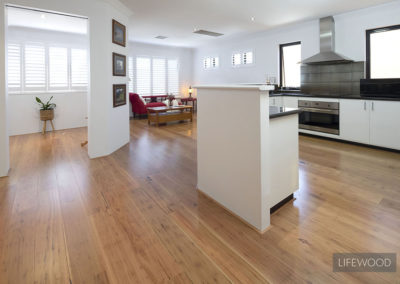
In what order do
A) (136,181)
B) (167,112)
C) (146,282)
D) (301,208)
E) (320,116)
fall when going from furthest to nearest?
1. (167,112)
2. (320,116)
3. (136,181)
4. (301,208)
5. (146,282)

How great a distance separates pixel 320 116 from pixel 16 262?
530 centimetres

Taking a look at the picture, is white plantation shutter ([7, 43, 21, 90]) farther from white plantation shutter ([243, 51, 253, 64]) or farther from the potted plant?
white plantation shutter ([243, 51, 253, 64])

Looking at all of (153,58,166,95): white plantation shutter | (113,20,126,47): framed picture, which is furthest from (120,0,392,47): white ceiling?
(153,58,166,95): white plantation shutter

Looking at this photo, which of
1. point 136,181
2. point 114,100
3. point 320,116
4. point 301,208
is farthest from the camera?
point 320,116

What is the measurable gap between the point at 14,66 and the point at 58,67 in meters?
0.95

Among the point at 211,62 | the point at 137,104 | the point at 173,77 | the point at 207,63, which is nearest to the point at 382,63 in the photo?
the point at 211,62

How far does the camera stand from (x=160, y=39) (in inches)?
311

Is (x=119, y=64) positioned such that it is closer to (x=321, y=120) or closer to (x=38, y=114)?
(x=38, y=114)

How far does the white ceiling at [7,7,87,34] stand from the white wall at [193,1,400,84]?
4548 mm

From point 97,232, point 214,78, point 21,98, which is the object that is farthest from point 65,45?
point 97,232

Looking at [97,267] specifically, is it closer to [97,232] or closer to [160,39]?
[97,232]

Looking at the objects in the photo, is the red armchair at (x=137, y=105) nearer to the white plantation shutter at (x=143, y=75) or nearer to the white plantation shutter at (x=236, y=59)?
the white plantation shutter at (x=143, y=75)

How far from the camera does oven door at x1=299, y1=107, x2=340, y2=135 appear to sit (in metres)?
4.77

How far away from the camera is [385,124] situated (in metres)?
4.01
